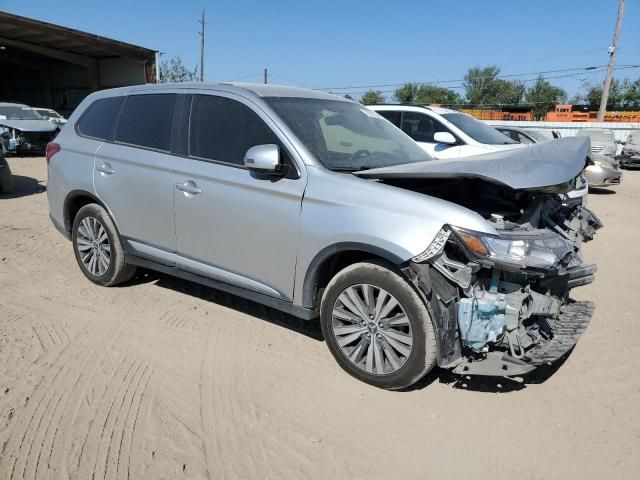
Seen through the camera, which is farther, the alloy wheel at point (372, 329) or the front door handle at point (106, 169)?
the front door handle at point (106, 169)

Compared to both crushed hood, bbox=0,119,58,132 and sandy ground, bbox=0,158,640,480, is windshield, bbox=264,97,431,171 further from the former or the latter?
crushed hood, bbox=0,119,58,132

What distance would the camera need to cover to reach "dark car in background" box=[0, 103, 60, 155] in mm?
16562

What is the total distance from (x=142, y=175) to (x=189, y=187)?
626 millimetres

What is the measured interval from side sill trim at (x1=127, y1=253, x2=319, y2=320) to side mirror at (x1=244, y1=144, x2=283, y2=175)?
946 mm

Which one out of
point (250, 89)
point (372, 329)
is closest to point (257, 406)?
point (372, 329)

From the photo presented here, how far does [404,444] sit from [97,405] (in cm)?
185

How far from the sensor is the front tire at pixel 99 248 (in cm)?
479

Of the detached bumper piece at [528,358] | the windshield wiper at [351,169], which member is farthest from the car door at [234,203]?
the detached bumper piece at [528,358]

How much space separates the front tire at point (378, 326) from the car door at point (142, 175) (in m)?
1.65

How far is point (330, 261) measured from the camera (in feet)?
11.3

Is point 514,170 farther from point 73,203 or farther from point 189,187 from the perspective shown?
point 73,203

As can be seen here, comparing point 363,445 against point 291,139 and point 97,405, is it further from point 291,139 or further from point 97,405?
point 291,139

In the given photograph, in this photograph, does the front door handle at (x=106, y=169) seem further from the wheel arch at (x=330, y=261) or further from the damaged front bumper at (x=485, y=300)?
the damaged front bumper at (x=485, y=300)

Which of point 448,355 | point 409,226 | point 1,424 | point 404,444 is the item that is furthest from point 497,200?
point 1,424
